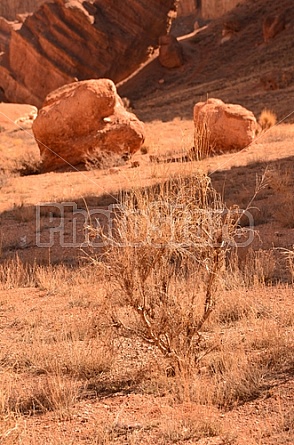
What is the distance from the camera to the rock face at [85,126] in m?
15.0

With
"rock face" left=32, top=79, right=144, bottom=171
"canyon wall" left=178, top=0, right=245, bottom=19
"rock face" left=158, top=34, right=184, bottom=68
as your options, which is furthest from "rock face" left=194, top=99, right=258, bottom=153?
"canyon wall" left=178, top=0, right=245, bottom=19

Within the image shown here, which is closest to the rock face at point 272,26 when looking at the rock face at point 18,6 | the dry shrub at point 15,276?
the rock face at point 18,6

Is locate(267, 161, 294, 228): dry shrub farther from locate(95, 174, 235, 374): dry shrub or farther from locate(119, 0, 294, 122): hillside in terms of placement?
locate(119, 0, 294, 122): hillside

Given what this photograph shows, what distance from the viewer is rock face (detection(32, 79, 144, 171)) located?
1499 centimetres

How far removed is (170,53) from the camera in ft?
106

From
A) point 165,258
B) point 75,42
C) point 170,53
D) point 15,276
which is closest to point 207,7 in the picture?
point 170,53

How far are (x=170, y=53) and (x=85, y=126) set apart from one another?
60.2 ft

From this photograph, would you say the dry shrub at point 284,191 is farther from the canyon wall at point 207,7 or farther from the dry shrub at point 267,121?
the canyon wall at point 207,7

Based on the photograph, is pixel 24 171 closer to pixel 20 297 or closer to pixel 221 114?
pixel 221 114

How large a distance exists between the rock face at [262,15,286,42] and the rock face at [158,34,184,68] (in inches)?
159

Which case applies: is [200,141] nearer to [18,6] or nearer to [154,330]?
[154,330]

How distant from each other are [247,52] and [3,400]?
30.2m

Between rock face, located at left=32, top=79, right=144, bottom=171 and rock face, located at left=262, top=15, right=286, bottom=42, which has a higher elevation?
rock face, located at left=262, top=15, right=286, bottom=42

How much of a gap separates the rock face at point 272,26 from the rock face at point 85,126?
1851 cm
